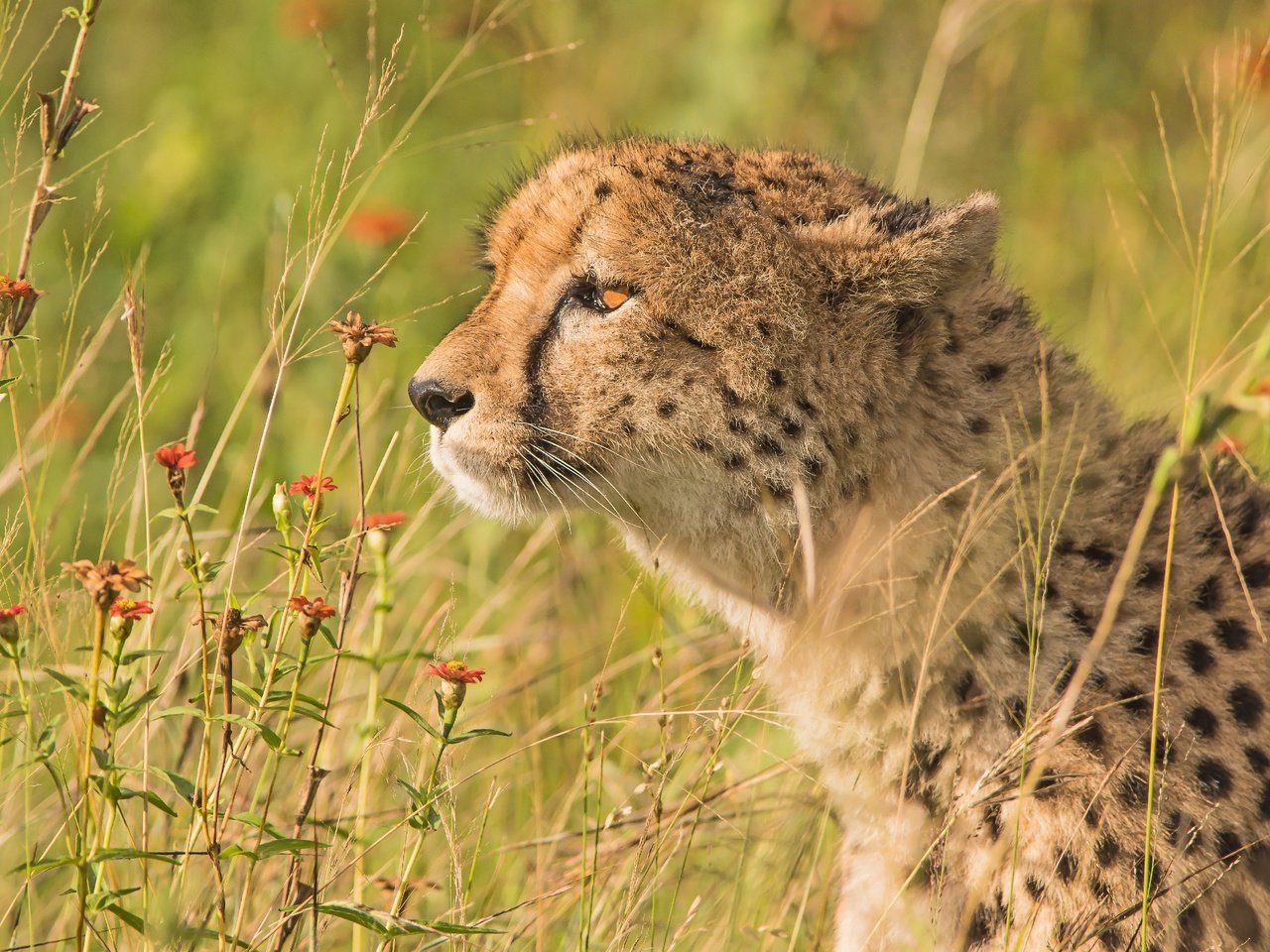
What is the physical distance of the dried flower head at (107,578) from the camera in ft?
5.88

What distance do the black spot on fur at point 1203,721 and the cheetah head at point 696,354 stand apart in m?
0.66

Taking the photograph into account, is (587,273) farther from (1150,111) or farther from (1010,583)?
(1150,111)

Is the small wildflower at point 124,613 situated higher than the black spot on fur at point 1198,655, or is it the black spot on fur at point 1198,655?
the small wildflower at point 124,613

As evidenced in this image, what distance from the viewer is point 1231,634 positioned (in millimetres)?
2605

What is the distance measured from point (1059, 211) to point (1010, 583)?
11.3ft

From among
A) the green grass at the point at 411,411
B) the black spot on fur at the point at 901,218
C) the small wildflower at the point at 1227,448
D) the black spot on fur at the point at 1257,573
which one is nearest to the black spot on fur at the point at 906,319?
the black spot on fur at the point at 901,218

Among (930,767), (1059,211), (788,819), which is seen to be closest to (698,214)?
(930,767)

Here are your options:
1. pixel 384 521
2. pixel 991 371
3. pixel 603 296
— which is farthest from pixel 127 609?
pixel 991 371

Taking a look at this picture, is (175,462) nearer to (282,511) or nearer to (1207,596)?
(282,511)

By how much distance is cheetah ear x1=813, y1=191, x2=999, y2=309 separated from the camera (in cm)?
272

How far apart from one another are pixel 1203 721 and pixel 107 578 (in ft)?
5.68

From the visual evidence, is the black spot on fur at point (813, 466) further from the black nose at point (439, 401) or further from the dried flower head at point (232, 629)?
the dried flower head at point (232, 629)

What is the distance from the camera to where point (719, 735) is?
7.78ft

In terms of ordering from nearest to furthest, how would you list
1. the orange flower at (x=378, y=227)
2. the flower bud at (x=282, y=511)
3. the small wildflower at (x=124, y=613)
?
the small wildflower at (x=124, y=613) < the flower bud at (x=282, y=511) < the orange flower at (x=378, y=227)
